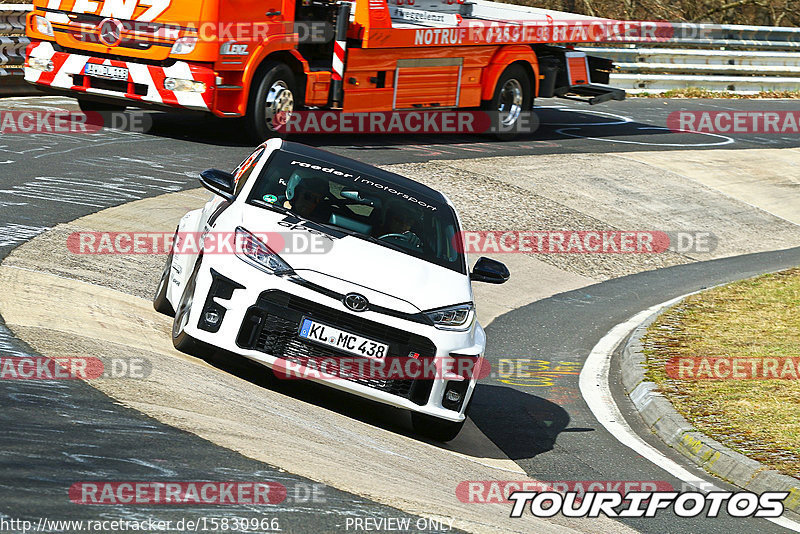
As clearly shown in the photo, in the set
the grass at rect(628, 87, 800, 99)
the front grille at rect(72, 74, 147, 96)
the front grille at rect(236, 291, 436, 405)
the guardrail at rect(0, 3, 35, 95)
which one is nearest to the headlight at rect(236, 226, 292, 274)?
the front grille at rect(236, 291, 436, 405)

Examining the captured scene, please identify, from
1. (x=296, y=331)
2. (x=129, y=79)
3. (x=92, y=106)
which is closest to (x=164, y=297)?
(x=296, y=331)

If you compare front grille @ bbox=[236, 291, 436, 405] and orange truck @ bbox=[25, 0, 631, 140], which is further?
orange truck @ bbox=[25, 0, 631, 140]

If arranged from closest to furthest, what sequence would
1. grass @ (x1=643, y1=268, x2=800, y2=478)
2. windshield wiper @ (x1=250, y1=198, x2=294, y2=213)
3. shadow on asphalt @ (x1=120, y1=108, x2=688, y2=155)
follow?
windshield wiper @ (x1=250, y1=198, x2=294, y2=213) < grass @ (x1=643, y1=268, x2=800, y2=478) < shadow on asphalt @ (x1=120, y1=108, x2=688, y2=155)

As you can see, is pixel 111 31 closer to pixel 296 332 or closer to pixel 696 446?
pixel 296 332

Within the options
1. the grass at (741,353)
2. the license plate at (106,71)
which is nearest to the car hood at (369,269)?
the grass at (741,353)

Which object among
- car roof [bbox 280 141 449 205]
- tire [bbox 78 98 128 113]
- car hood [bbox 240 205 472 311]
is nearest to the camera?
car hood [bbox 240 205 472 311]

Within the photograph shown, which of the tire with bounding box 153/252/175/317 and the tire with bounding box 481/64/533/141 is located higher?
the tire with bounding box 481/64/533/141

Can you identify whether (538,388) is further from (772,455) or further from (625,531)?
(625,531)

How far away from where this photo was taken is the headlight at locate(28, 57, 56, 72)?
596 inches

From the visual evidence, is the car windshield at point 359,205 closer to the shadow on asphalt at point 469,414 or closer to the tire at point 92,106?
the shadow on asphalt at point 469,414

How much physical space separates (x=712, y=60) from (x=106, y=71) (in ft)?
57.0

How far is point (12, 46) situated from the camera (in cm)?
1720

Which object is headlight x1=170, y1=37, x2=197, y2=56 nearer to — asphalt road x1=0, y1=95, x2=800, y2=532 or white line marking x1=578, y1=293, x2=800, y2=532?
asphalt road x1=0, y1=95, x2=800, y2=532

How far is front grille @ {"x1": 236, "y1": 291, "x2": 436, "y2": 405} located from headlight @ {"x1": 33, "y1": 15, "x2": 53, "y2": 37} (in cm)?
994
